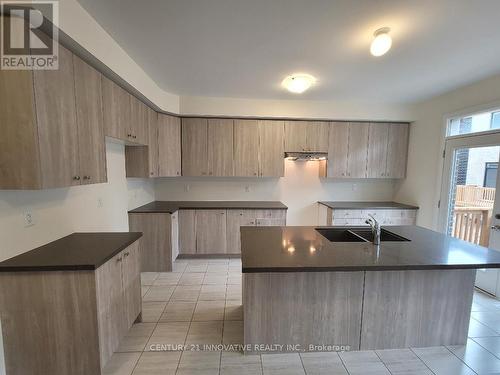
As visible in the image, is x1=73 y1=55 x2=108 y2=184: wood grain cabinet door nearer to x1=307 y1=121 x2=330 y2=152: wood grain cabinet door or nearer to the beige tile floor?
the beige tile floor

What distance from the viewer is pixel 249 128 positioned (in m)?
3.93

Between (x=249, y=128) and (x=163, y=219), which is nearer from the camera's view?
(x=163, y=219)

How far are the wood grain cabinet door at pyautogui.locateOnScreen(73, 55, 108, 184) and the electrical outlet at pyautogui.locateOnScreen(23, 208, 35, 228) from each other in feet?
1.27

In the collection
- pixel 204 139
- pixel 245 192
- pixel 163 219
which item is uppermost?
pixel 204 139

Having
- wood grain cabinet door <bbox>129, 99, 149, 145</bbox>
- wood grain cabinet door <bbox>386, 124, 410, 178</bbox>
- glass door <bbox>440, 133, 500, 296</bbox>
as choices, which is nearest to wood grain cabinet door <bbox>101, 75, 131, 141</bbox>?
wood grain cabinet door <bbox>129, 99, 149, 145</bbox>

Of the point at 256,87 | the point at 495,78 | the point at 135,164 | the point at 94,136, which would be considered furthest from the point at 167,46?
the point at 495,78

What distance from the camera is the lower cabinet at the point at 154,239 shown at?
333cm

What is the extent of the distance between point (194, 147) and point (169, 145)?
42 centimetres

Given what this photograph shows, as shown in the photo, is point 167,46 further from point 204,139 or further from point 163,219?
point 163,219

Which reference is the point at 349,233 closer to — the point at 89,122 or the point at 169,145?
the point at 89,122

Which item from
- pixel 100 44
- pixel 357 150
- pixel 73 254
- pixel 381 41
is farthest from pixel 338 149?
pixel 73 254

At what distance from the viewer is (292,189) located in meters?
4.41

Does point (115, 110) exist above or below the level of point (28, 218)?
above

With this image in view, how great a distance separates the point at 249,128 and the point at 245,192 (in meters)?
1.20
